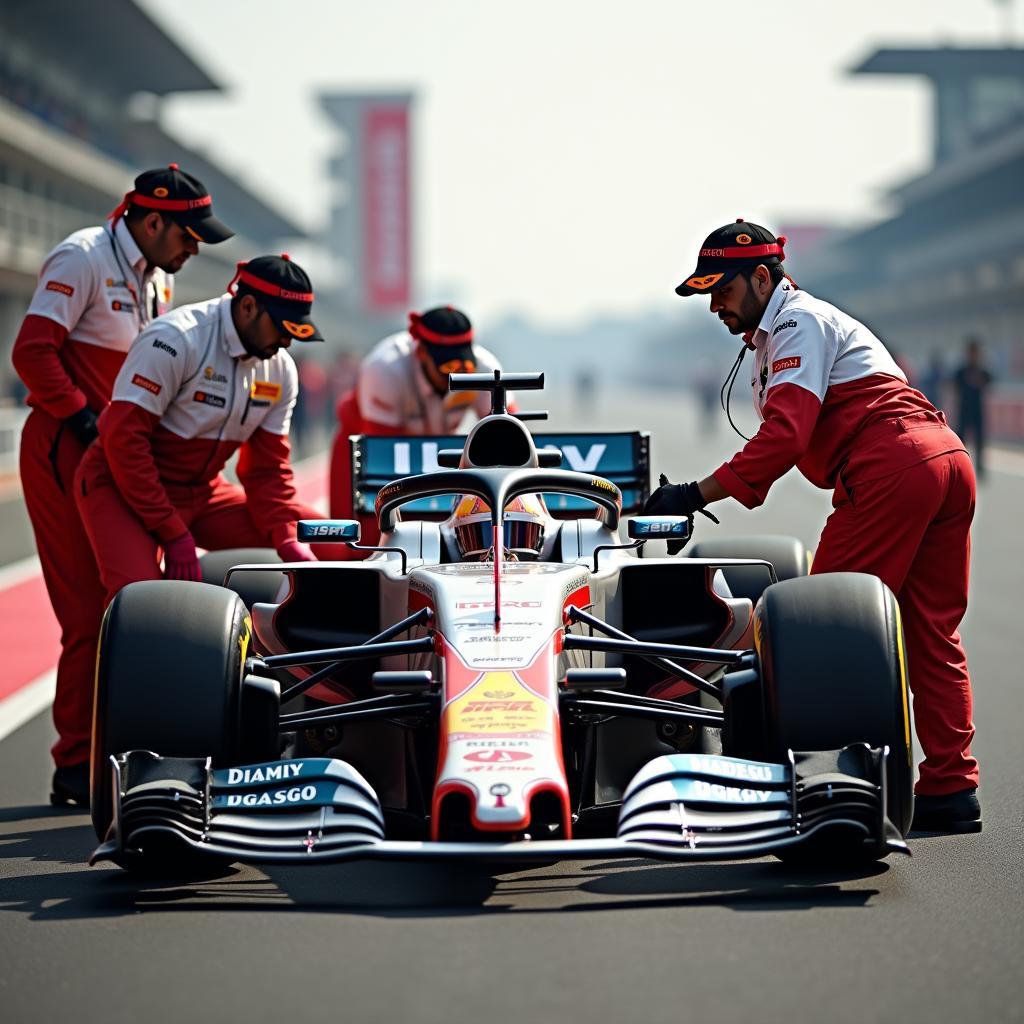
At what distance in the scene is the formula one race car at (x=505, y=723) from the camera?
14.8ft

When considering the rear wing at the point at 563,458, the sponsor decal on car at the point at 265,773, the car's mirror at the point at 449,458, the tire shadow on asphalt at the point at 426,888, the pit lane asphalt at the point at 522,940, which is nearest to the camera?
the pit lane asphalt at the point at 522,940

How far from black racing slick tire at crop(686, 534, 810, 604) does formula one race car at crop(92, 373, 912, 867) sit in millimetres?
1160

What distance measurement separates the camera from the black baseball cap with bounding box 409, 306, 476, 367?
8.30 metres

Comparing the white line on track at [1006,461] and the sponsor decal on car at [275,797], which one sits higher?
the white line on track at [1006,461]

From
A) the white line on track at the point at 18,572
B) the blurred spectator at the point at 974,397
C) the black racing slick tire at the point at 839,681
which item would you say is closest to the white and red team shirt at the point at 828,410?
the black racing slick tire at the point at 839,681

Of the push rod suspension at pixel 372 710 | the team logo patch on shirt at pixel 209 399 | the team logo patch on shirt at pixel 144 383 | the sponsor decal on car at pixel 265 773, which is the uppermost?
the team logo patch on shirt at pixel 144 383

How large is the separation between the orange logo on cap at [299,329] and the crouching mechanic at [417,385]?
6.29ft

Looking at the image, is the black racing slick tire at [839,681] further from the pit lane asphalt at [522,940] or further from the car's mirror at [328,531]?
the car's mirror at [328,531]

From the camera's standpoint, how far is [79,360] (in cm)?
675

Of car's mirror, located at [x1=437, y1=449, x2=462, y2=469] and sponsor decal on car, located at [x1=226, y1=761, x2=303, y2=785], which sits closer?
sponsor decal on car, located at [x1=226, y1=761, x2=303, y2=785]

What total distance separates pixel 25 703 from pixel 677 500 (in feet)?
12.3

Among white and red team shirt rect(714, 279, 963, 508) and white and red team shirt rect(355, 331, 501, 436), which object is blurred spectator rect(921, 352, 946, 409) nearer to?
white and red team shirt rect(355, 331, 501, 436)

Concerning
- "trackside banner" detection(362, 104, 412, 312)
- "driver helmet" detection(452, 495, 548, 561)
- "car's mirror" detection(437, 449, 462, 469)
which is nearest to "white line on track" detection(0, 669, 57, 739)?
"car's mirror" detection(437, 449, 462, 469)

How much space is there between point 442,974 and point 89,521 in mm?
2896
